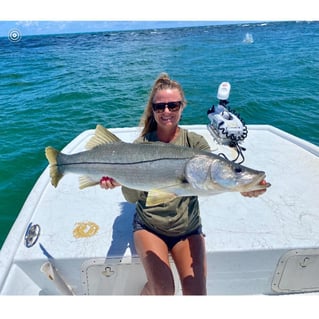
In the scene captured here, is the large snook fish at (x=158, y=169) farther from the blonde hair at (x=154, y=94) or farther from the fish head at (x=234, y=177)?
the blonde hair at (x=154, y=94)

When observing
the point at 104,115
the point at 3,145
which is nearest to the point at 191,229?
the point at 3,145

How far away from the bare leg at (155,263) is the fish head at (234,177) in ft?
2.86

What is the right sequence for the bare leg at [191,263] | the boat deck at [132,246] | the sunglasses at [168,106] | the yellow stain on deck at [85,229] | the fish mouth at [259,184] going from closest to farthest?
the fish mouth at [259,184] < the bare leg at [191,263] < the sunglasses at [168,106] < the boat deck at [132,246] < the yellow stain on deck at [85,229]

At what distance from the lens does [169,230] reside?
2537mm

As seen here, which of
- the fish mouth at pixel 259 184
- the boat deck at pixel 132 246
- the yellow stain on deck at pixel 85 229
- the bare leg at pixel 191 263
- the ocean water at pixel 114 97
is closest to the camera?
the fish mouth at pixel 259 184

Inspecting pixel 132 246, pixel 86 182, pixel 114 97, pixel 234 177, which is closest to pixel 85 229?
pixel 132 246

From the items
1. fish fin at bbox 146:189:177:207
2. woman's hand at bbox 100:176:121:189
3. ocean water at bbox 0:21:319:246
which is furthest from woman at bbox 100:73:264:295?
ocean water at bbox 0:21:319:246

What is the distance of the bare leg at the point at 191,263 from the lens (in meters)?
2.37

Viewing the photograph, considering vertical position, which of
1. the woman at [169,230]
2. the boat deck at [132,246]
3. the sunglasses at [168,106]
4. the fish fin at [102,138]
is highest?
the sunglasses at [168,106]

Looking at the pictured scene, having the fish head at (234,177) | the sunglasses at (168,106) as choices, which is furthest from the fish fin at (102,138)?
the fish head at (234,177)

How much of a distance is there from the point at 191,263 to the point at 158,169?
2.99 ft

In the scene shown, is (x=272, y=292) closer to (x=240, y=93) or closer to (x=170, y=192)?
(x=170, y=192)

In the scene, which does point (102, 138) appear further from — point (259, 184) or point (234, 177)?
point (259, 184)

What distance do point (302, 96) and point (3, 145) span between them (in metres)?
11.8
